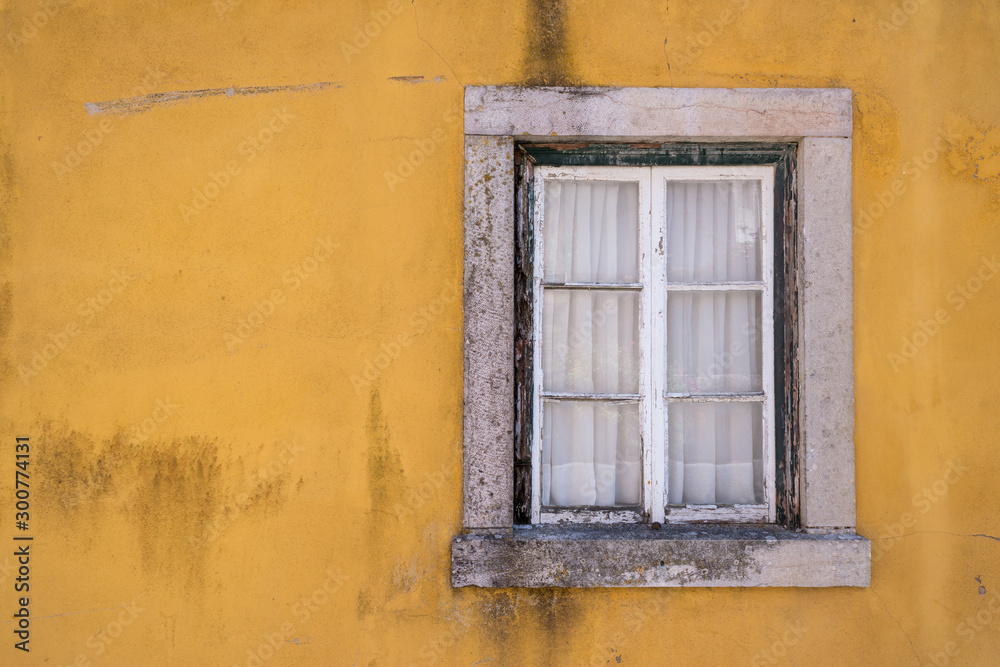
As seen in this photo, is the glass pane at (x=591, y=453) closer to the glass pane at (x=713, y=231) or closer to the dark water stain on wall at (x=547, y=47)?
the glass pane at (x=713, y=231)

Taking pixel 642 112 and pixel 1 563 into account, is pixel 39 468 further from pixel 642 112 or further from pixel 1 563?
pixel 642 112

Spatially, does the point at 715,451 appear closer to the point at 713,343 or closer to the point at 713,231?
the point at 713,343

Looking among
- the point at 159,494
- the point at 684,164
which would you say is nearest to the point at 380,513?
the point at 159,494

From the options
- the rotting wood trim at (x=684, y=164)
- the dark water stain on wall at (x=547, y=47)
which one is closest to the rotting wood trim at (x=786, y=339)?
the rotting wood trim at (x=684, y=164)

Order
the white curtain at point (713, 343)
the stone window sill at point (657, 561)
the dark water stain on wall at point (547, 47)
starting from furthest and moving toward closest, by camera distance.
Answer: the white curtain at point (713, 343)
the dark water stain on wall at point (547, 47)
the stone window sill at point (657, 561)

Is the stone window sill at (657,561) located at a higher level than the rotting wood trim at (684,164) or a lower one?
lower

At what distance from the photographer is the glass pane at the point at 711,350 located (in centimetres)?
277

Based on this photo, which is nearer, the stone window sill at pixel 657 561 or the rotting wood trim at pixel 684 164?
the stone window sill at pixel 657 561

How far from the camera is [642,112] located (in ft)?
8.59

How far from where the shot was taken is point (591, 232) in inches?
110

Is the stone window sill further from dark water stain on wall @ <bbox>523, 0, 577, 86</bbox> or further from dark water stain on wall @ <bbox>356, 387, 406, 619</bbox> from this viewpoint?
dark water stain on wall @ <bbox>523, 0, 577, 86</bbox>

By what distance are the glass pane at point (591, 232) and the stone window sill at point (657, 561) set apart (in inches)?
42.9

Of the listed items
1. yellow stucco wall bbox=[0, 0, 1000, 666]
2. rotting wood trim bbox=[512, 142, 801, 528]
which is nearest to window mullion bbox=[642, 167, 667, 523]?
rotting wood trim bbox=[512, 142, 801, 528]

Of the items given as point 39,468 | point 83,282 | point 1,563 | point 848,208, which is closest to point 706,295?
point 848,208
